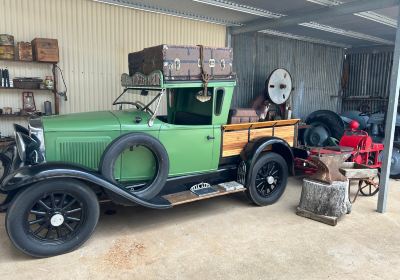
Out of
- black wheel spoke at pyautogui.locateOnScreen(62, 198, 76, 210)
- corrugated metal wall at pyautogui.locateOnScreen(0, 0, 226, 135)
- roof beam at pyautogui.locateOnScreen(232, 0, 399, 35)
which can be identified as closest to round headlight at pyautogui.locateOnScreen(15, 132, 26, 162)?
black wheel spoke at pyautogui.locateOnScreen(62, 198, 76, 210)

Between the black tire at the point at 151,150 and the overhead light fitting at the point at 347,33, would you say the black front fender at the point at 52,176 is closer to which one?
the black tire at the point at 151,150

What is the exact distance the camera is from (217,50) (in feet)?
13.3

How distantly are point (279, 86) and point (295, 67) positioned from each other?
1.65 metres

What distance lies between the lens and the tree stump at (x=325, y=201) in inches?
161

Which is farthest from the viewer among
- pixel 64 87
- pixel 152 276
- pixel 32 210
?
pixel 64 87

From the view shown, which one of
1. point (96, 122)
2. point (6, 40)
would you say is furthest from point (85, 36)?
point (96, 122)

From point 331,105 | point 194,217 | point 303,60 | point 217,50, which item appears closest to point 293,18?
point 217,50

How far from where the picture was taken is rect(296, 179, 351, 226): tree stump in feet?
13.4

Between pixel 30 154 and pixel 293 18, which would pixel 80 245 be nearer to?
pixel 30 154

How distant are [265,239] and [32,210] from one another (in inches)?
94.6

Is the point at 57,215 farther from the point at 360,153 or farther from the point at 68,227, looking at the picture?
the point at 360,153

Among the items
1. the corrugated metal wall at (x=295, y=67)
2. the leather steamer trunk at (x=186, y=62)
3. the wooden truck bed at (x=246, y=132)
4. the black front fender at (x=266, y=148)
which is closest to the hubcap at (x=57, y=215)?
the leather steamer trunk at (x=186, y=62)

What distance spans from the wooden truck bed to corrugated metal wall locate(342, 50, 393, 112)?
531 cm

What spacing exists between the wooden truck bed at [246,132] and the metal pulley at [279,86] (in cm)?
241
